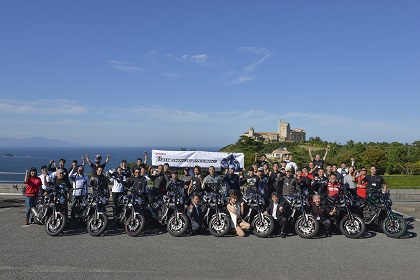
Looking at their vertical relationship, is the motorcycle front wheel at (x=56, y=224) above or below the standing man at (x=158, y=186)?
below

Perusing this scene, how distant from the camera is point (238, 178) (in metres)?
10.9

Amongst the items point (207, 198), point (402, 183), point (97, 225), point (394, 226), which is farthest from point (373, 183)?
point (402, 183)

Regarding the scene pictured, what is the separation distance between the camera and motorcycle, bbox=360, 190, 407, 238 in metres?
8.79

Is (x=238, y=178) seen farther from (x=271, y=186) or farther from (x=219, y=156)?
(x=219, y=156)

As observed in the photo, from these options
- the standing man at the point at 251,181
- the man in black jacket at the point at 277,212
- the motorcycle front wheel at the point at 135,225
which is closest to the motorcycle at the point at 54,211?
the motorcycle front wheel at the point at 135,225

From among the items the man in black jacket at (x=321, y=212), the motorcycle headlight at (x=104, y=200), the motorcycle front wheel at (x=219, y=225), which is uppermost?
the motorcycle headlight at (x=104, y=200)

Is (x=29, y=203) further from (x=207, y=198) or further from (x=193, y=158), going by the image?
(x=193, y=158)

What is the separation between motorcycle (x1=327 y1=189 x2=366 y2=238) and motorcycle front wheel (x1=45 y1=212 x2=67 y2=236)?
6.93 m

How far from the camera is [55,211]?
884cm

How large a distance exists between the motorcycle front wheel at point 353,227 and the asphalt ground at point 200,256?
17 cm

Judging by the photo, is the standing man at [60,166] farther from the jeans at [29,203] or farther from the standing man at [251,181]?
the standing man at [251,181]

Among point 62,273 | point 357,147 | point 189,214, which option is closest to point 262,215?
point 189,214

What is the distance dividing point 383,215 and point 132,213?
656 centimetres

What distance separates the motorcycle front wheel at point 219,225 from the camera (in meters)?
8.87
